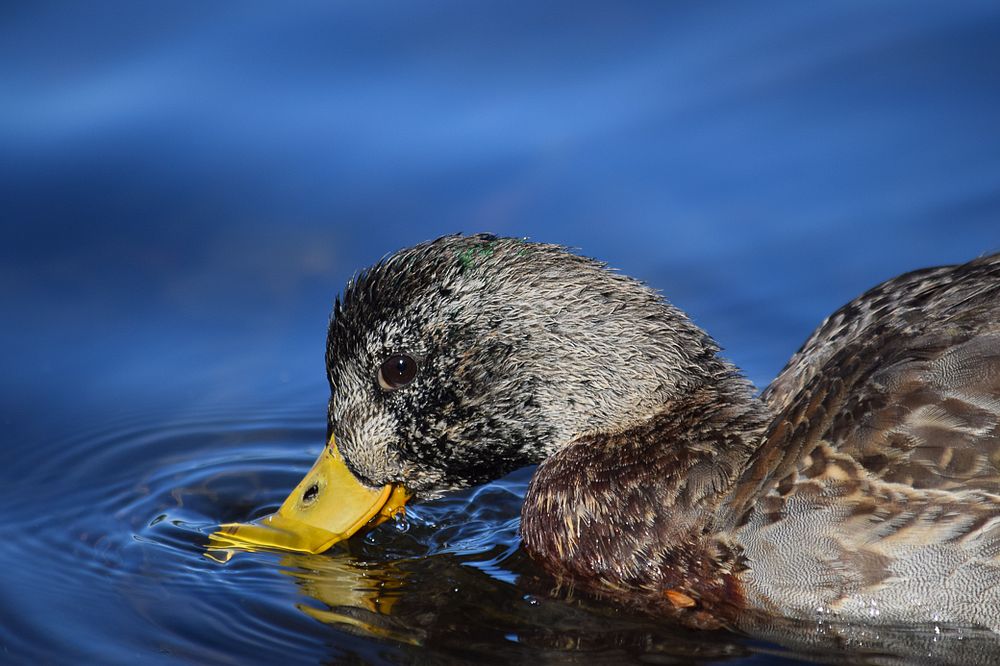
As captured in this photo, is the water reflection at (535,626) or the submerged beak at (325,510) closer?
the water reflection at (535,626)

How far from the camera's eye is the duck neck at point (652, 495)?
5.55 meters

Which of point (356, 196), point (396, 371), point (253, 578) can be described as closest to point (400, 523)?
point (253, 578)

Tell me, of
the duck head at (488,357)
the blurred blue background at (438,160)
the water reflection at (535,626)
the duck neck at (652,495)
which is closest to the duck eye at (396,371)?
the duck head at (488,357)

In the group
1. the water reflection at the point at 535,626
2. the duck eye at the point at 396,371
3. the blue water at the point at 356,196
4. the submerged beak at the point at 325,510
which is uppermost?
the blue water at the point at 356,196

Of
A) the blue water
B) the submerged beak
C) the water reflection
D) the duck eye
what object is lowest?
the water reflection

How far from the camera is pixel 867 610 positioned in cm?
522

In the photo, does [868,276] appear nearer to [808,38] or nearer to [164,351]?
[808,38]

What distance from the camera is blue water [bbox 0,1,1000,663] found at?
6777mm

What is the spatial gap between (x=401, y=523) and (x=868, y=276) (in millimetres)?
3113

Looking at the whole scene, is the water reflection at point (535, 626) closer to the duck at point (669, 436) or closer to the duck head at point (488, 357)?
the duck at point (669, 436)

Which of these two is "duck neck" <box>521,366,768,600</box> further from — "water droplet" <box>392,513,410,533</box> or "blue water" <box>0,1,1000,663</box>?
"water droplet" <box>392,513,410,533</box>

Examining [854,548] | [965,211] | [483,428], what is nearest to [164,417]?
[483,428]

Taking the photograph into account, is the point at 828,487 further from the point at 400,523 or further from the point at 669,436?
the point at 400,523

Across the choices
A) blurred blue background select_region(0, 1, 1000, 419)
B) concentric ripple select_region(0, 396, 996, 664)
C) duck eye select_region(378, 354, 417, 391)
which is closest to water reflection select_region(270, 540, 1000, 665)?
concentric ripple select_region(0, 396, 996, 664)
